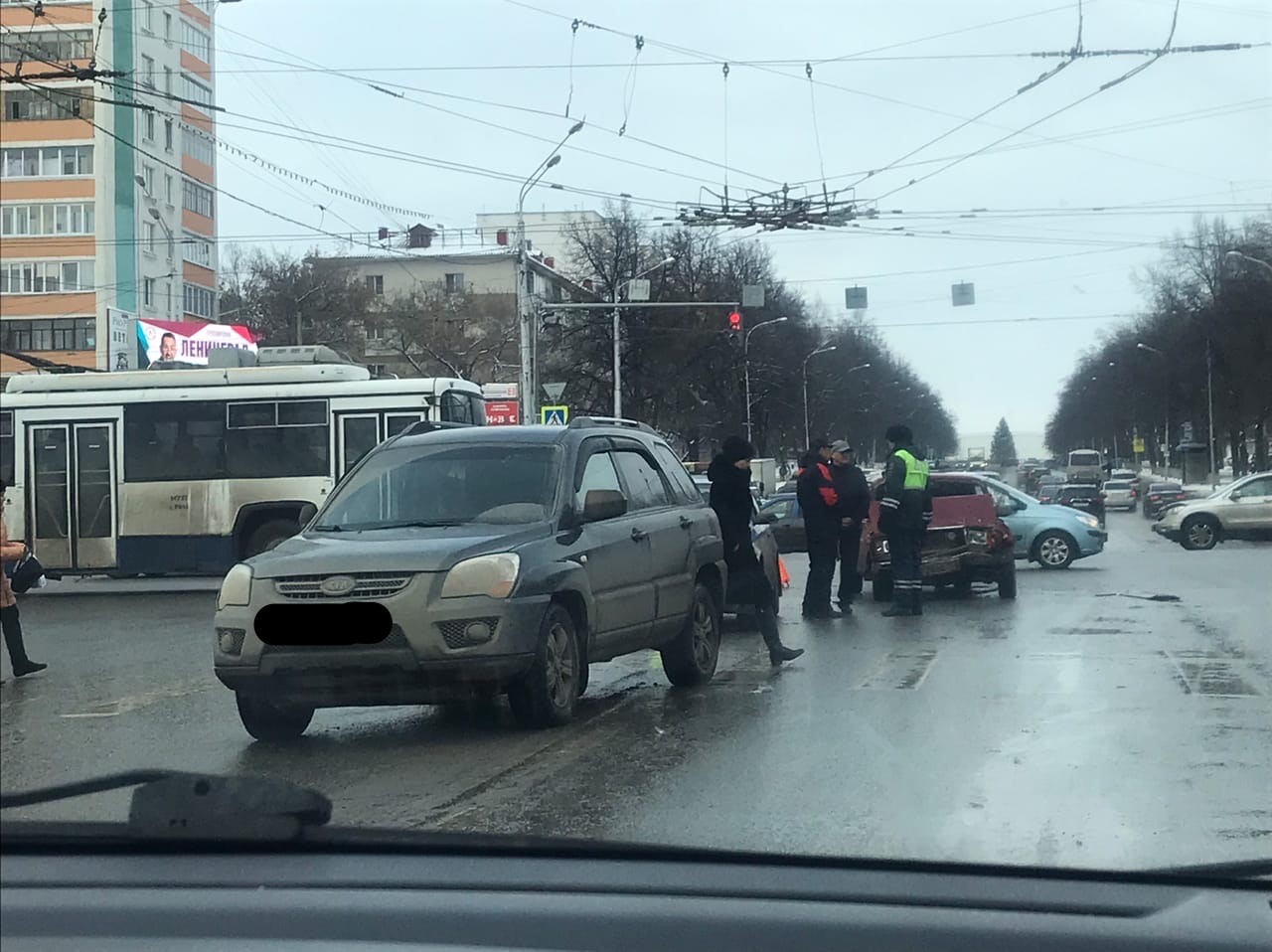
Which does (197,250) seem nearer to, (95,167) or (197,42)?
(197,42)

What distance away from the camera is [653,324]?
52250 mm

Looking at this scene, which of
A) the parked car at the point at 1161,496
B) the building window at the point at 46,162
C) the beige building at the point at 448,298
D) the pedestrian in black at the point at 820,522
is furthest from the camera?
the parked car at the point at 1161,496

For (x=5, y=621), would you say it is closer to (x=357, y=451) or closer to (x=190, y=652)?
(x=190, y=652)

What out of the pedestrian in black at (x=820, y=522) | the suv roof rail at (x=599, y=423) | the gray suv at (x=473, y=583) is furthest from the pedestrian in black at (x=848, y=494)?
the gray suv at (x=473, y=583)

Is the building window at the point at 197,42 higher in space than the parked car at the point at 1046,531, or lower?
higher

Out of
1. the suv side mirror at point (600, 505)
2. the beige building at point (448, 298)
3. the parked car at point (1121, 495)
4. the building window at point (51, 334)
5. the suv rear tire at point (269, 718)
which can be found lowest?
the parked car at point (1121, 495)

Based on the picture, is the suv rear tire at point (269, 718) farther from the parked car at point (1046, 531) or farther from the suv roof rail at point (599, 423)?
the parked car at point (1046, 531)

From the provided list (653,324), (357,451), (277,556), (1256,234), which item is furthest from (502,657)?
(653,324)

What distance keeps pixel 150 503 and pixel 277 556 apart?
13.2 metres

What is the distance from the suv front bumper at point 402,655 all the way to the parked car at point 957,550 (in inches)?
407

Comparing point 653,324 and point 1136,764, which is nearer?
point 1136,764

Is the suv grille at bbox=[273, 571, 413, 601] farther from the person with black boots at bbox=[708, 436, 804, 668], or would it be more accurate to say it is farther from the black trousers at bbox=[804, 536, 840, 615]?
the black trousers at bbox=[804, 536, 840, 615]

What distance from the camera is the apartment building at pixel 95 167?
4281 millimetres

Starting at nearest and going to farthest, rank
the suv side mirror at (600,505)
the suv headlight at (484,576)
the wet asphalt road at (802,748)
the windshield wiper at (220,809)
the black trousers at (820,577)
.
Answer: the windshield wiper at (220,809)
the wet asphalt road at (802,748)
the suv headlight at (484,576)
the suv side mirror at (600,505)
the black trousers at (820,577)
